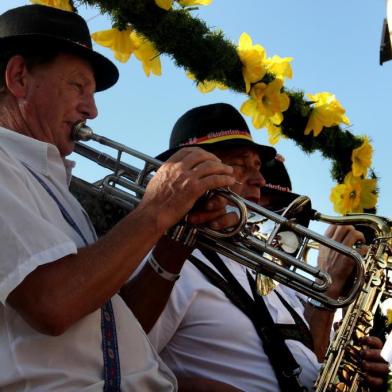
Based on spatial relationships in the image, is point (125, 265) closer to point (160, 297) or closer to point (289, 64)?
point (160, 297)

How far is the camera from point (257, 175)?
305 centimetres

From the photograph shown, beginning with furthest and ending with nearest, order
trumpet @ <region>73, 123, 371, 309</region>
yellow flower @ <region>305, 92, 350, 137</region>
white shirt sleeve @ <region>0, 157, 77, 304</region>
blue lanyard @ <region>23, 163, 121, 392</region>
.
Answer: yellow flower @ <region>305, 92, 350, 137</region> < trumpet @ <region>73, 123, 371, 309</region> < blue lanyard @ <region>23, 163, 121, 392</region> < white shirt sleeve @ <region>0, 157, 77, 304</region>

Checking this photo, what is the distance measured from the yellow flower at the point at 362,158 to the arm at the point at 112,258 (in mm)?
2580

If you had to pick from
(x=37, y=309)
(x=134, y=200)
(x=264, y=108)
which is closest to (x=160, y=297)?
(x=134, y=200)

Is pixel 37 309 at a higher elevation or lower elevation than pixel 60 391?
higher

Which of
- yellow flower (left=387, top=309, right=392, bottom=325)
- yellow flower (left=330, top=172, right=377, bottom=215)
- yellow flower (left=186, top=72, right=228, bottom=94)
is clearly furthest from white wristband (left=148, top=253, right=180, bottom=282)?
Result: yellow flower (left=330, top=172, right=377, bottom=215)

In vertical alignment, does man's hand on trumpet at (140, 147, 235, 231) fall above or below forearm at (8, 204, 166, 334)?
above

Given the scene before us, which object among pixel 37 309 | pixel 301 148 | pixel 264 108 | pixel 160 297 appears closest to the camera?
pixel 37 309

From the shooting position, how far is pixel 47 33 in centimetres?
222

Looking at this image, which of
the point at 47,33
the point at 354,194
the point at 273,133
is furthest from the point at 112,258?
the point at 354,194

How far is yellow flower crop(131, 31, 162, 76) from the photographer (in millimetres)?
3352

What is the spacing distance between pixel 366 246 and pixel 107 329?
1.58 m

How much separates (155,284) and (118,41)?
1690 millimetres

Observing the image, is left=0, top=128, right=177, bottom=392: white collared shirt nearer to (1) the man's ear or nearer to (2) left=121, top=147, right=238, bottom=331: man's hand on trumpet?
(2) left=121, top=147, right=238, bottom=331: man's hand on trumpet
